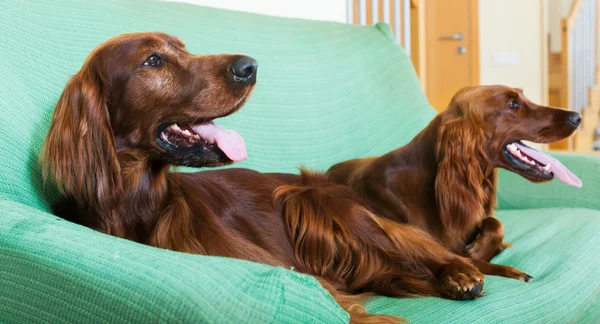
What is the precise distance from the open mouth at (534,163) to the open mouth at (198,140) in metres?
0.92

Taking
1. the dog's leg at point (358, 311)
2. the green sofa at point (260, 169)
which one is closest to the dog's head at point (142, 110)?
the green sofa at point (260, 169)

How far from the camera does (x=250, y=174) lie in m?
1.78

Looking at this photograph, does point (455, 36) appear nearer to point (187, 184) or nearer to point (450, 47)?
point (450, 47)

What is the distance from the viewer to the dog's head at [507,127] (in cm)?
194

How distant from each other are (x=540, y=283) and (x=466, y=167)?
1.35ft

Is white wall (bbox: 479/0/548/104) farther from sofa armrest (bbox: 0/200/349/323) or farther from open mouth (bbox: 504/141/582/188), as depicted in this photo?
sofa armrest (bbox: 0/200/349/323)

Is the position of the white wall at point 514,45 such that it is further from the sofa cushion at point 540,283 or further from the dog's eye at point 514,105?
the dog's eye at point 514,105

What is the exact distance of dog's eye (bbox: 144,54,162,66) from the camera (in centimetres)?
142

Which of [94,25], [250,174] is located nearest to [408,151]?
[250,174]

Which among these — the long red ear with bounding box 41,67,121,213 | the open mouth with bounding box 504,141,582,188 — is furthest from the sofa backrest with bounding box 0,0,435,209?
the open mouth with bounding box 504,141,582,188

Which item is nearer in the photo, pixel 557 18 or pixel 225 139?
pixel 225 139

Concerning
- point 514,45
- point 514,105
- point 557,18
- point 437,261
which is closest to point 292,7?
point 514,105

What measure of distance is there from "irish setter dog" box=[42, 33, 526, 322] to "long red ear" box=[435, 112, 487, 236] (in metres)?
0.19

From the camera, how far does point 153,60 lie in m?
1.43
